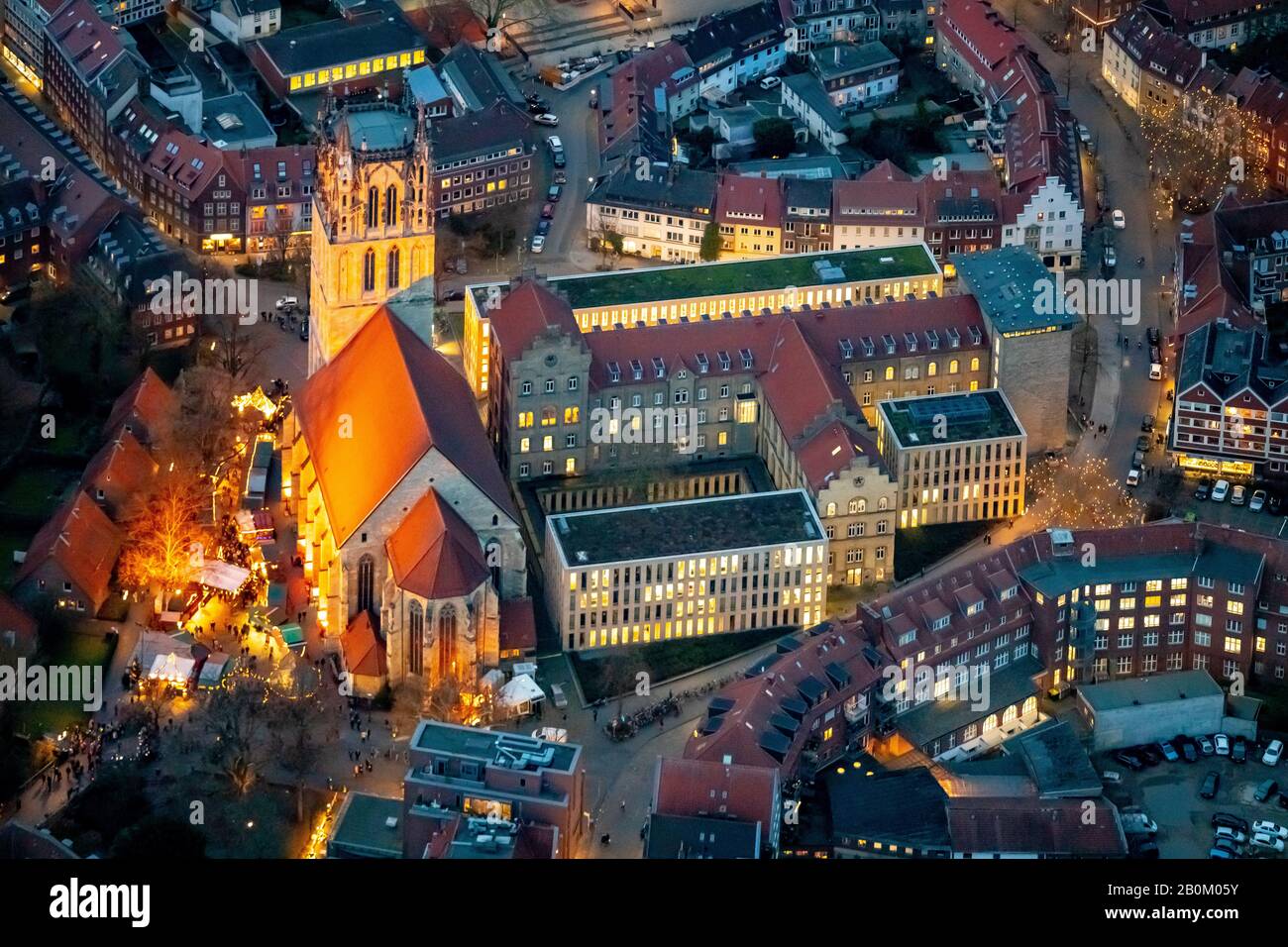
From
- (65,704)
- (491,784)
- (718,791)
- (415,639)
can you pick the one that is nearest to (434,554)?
(415,639)

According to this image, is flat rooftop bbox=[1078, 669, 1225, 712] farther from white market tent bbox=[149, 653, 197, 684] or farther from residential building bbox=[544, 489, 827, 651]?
white market tent bbox=[149, 653, 197, 684]

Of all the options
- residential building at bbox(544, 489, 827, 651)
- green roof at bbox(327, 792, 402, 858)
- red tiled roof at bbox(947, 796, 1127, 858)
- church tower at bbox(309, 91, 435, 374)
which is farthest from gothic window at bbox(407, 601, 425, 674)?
red tiled roof at bbox(947, 796, 1127, 858)

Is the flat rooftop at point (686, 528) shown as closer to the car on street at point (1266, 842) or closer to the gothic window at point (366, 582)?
the gothic window at point (366, 582)

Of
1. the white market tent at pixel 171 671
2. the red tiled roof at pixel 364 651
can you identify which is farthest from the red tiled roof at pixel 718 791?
the white market tent at pixel 171 671

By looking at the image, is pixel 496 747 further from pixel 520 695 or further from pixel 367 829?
pixel 520 695
